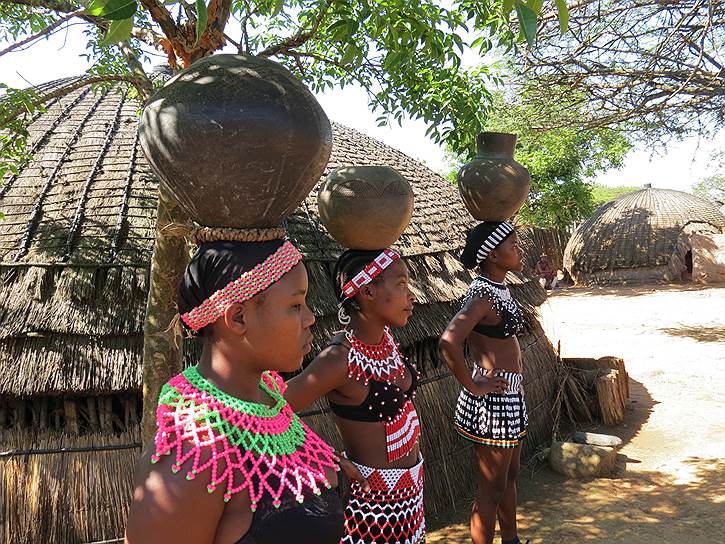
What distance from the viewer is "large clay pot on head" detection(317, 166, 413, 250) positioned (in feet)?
7.91

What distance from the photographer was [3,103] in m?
2.70

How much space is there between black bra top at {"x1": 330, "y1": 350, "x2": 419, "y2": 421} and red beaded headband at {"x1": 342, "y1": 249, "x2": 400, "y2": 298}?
0.73ft

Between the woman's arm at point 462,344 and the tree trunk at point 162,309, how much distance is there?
140 cm

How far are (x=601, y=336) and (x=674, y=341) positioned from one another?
116cm

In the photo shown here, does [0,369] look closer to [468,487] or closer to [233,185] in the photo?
[233,185]

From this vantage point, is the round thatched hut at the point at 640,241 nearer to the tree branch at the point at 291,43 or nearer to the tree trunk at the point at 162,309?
the tree branch at the point at 291,43

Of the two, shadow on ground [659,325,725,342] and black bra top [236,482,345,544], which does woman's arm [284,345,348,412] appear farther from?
shadow on ground [659,325,725,342]

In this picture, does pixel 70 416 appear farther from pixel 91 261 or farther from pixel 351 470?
pixel 351 470

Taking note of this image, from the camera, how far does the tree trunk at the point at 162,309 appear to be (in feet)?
7.56

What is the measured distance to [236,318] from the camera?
1.38 meters

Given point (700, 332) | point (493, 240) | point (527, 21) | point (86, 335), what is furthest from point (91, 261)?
point (700, 332)

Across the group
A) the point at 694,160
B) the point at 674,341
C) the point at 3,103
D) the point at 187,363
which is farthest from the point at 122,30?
Result: the point at 674,341

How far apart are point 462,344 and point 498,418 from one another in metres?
0.44

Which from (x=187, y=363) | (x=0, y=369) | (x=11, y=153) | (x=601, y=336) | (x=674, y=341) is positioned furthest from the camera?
(x=601, y=336)
